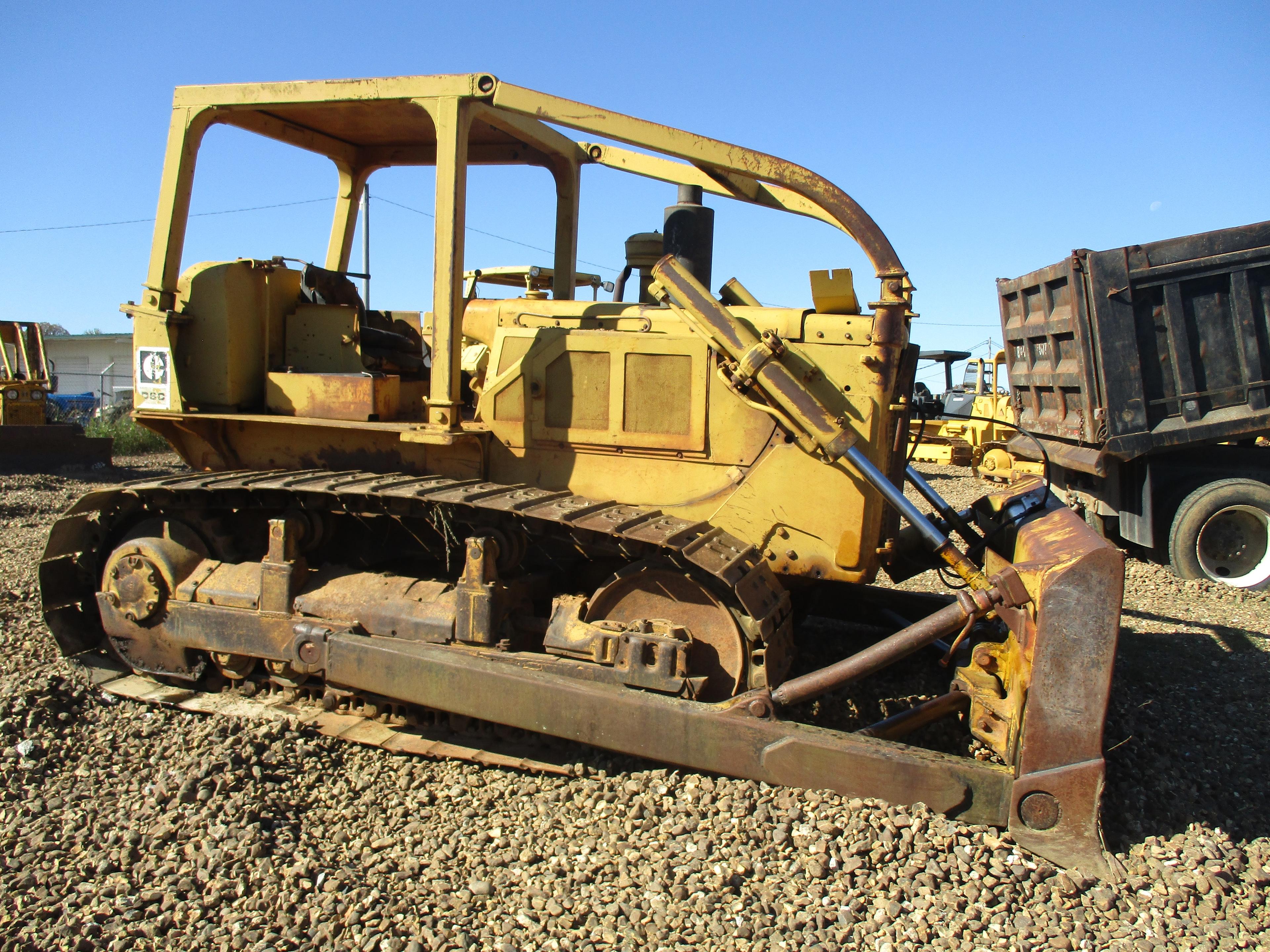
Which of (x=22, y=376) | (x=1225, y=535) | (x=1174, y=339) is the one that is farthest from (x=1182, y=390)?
(x=22, y=376)

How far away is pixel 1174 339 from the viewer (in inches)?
293

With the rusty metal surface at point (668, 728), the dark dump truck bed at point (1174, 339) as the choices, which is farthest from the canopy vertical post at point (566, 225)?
the dark dump truck bed at point (1174, 339)

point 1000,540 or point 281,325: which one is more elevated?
point 281,325

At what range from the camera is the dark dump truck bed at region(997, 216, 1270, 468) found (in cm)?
737

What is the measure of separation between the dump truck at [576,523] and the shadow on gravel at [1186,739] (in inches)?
25.1

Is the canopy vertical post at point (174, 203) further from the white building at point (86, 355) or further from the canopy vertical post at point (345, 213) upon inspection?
the white building at point (86, 355)

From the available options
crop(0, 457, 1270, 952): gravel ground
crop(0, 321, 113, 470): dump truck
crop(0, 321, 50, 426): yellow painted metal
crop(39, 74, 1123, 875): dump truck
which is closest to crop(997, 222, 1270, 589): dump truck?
crop(39, 74, 1123, 875): dump truck

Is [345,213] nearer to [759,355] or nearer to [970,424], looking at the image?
[759,355]

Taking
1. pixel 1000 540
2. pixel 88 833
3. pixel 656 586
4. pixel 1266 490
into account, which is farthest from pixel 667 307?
pixel 1266 490

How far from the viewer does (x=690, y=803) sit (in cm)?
329

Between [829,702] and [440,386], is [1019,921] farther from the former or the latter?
[440,386]

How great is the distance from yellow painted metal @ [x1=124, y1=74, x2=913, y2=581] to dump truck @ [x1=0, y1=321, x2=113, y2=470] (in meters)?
12.2

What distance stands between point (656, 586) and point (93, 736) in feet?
8.73

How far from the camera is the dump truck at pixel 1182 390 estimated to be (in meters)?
7.40
